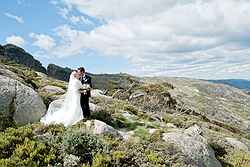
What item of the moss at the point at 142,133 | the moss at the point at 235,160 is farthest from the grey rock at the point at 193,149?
the moss at the point at 235,160

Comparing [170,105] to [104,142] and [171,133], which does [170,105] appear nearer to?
[171,133]

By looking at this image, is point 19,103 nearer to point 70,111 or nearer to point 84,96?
point 70,111

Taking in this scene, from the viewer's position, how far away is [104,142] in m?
14.8

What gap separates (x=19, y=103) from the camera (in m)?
20.5

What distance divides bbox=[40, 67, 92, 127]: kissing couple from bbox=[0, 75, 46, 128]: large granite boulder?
0.72m

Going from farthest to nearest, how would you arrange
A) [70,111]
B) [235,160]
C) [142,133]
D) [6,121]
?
[235,160], [142,133], [70,111], [6,121]

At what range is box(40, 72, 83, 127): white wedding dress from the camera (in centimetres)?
2017

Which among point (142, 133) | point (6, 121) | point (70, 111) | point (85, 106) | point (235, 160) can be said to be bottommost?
point (235, 160)

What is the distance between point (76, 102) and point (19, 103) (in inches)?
114

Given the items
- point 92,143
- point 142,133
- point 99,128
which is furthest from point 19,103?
point 92,143

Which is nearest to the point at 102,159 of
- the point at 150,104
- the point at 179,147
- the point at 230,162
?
the point at 179,147

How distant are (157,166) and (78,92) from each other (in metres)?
8.17

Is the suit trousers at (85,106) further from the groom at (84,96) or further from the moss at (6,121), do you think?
the moss at (6,121)

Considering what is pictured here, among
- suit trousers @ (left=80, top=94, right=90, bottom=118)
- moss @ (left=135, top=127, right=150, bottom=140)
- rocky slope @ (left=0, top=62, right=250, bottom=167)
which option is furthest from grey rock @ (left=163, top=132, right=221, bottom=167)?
suit trousers @ (left=80, top=94, right=90, bottom=118)
